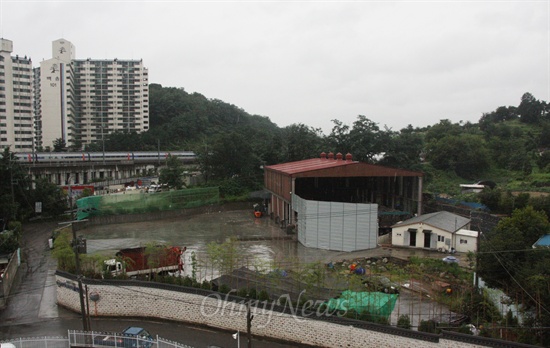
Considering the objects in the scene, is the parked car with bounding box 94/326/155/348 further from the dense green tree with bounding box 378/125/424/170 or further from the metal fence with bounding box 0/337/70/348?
the dense green tree with bounding box 378/125/424/170

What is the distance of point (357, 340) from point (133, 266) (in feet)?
27.5

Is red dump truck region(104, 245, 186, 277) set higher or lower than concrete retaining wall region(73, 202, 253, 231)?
higher

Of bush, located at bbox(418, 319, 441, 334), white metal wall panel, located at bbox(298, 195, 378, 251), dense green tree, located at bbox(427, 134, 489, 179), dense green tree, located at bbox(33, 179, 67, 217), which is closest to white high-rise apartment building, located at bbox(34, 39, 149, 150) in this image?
dense green tree, located at bbox(33, 179, 67, 217)

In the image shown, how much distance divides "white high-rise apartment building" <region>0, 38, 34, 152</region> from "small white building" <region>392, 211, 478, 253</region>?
51.4 meters

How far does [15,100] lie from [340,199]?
45.7 metres

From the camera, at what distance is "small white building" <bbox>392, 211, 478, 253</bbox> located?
1961 cm

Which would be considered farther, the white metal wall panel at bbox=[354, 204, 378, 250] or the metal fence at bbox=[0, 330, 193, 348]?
the white metal wall panel at bbox=[354, 204, 378, 250]

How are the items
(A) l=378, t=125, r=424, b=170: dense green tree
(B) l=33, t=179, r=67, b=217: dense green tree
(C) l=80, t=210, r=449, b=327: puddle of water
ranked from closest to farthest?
1. (C) l=80, t=210, r=449, b=327: puddle of water
2. (B) l=33, t=179, r=67, b=217: dense green tree
3. (A) l=378, t=125, r=424, b=170: dense green tree

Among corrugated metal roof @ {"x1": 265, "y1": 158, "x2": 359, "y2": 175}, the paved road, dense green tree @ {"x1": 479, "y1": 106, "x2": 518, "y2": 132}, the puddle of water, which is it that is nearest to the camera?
the paved road

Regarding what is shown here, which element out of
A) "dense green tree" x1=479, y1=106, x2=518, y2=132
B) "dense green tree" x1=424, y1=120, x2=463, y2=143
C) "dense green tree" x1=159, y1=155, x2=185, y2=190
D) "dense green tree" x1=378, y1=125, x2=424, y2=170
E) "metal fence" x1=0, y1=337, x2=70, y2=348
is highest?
"dense green tree" x1=479, y1=106, x2=518, y2=132

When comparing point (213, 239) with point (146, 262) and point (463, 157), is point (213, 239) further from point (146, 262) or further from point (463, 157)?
point (463, 157)

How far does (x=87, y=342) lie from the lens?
11.2 metres

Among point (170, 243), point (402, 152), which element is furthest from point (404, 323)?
point (402, 152)

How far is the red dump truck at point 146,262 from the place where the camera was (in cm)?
1452
